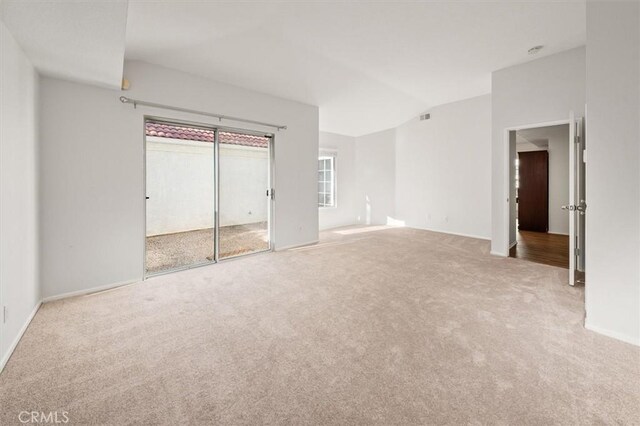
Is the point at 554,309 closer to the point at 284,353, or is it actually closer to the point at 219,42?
the point at 284,353

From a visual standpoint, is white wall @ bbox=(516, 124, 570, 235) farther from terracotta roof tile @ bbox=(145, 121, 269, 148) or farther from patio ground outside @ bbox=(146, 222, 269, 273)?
patio ground outside @ bbox=(146, 222, 269, 273)

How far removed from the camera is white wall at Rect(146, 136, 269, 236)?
3686 millimetres

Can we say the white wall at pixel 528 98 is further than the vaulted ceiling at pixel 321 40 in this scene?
Yes

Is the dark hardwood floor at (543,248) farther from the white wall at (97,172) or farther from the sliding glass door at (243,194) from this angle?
the white wall at (97,172)

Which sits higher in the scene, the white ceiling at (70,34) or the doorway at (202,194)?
the white ceiling at (70,34)

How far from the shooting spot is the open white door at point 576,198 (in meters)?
2.97

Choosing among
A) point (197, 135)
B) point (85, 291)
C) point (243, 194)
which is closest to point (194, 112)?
point (197, 135)

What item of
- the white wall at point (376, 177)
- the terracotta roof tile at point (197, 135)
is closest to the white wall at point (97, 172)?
the terracotta roof tile at point (197, 135)

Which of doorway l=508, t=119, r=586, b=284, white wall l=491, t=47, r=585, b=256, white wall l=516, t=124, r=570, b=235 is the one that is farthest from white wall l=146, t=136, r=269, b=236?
white wall l=516, t=124, r=570, b=235

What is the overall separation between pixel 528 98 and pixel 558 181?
11.8ft

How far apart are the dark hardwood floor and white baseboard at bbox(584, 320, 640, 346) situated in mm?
1980

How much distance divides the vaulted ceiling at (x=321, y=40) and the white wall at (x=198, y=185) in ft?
3.37

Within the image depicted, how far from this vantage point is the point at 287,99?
494 centimetres

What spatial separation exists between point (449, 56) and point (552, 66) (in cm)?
144
